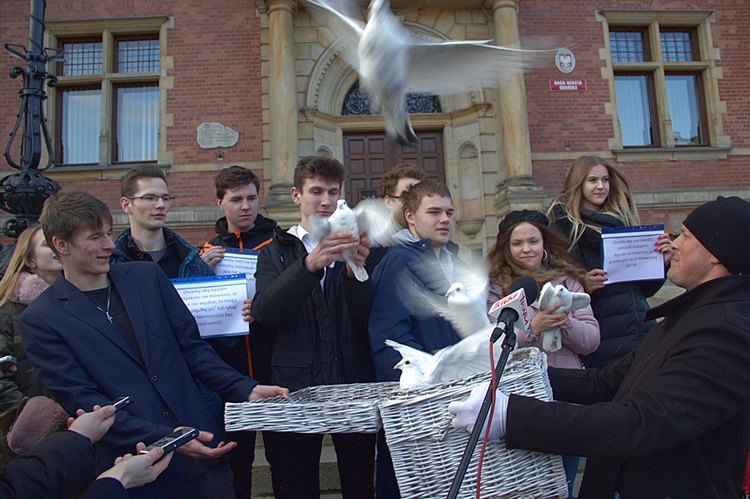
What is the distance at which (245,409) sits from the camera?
1.85m

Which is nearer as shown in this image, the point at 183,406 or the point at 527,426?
the point at 527,426

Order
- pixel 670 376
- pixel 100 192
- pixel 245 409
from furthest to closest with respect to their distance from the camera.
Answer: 1. pixel 100 192
2. pixel 245 409
3. pixel 670 376

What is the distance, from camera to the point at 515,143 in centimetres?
912

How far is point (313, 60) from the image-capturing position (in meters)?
9.62

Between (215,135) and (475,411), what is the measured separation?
878 cm

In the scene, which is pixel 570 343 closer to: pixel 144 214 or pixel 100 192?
pixel 144 214

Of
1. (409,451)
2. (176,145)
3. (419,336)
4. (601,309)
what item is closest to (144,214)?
(419,336)

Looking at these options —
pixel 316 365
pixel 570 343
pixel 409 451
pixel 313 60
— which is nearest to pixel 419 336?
pixel 316 365

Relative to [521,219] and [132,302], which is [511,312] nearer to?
[132,302]

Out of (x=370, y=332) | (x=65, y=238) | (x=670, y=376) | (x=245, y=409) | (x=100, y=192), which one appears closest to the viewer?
(x=670, y=376)

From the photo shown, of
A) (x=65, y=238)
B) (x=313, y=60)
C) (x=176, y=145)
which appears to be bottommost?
(x=65, y=238)

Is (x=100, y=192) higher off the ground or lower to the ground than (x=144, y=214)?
higher

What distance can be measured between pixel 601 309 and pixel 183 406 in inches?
89.8

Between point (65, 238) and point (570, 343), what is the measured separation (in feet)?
7.43
